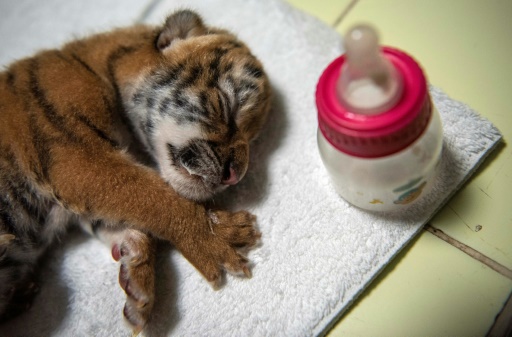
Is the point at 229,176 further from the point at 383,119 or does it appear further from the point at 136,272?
the point at 383,119

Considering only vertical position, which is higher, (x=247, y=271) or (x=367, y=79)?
(x=367, y=79)

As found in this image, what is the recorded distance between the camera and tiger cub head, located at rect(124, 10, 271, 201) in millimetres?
1105

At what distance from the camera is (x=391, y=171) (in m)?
0.92

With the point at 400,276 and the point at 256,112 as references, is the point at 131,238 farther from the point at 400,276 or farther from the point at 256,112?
the point at 400,276

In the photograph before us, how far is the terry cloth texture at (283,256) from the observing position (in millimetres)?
1094

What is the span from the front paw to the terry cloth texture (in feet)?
0.09

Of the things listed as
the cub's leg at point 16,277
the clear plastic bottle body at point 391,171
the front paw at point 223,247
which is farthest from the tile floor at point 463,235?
the cub's leg at point 16,277

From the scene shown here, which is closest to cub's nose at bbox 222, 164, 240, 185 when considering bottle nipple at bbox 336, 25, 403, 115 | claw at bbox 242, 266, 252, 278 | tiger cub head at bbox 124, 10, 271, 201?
tiger cub head at bbox 124, 10, 271, 201

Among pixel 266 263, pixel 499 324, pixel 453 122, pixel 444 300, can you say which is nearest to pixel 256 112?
pixel 266 263

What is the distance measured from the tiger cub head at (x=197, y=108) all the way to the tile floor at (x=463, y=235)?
17.3 inches

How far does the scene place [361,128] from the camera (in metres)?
0.83

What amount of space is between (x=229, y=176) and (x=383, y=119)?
0.43 metres

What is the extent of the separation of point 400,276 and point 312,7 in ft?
3.02

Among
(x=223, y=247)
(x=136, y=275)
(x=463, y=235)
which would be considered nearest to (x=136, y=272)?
(x=136, y=275)
